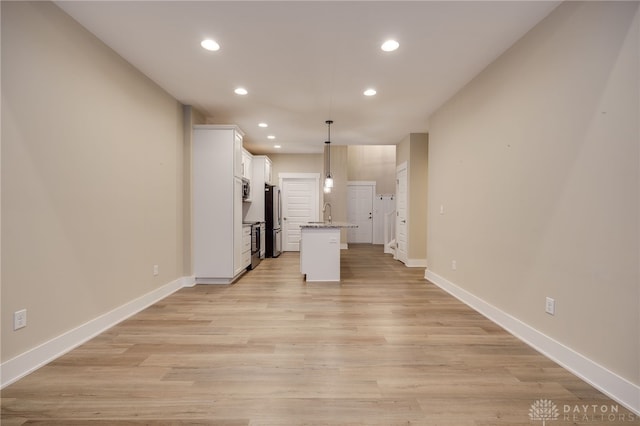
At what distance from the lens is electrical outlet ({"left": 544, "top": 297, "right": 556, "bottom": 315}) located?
209 centimetres

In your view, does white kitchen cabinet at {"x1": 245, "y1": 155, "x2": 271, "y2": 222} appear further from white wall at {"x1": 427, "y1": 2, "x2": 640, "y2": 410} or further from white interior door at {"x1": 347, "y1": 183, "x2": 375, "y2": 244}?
white wall at {"x1": 427, "y1": 2, "x2": 640, "y2": 410}

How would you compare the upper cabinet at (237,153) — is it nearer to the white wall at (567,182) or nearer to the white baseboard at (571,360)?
the white wall at (567,182)

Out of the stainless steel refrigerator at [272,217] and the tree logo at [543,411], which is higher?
the stainless steel refrigerator at [272,217]

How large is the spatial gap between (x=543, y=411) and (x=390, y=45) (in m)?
2.97

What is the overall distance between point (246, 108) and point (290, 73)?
4.41 ft

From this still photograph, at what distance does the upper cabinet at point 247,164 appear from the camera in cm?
536

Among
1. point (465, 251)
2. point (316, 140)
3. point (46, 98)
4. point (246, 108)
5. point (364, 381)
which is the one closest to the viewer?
point (364, 381)

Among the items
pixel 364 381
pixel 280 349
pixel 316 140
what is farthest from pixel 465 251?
pixel 316 140

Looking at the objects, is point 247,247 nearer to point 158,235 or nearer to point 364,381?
point 158,235

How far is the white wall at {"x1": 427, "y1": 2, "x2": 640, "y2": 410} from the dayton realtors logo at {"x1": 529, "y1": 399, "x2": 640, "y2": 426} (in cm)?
11

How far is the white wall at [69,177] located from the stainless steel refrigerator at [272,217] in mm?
3126

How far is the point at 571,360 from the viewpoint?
1.92 metres

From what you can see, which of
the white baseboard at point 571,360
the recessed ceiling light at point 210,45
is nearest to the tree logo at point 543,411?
the white baseboard at point 571,360

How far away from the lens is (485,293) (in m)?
2.95
